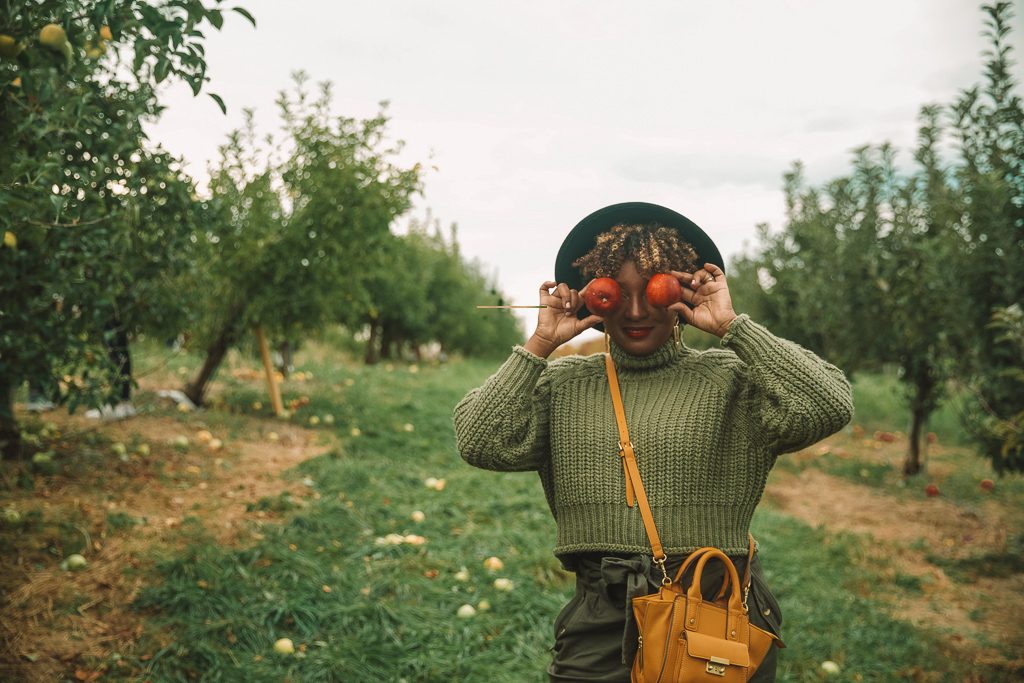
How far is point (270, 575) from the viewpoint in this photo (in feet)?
14.5

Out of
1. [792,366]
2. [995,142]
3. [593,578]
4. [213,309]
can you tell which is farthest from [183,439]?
[995,142]

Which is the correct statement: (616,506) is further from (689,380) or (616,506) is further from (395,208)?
(395,208)

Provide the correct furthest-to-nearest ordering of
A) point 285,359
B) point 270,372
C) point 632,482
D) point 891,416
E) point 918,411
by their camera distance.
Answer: point 891,416
point 285,359
point 270,372
point 918,411
point 632,482

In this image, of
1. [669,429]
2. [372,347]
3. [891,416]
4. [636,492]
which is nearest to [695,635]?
[636,492]

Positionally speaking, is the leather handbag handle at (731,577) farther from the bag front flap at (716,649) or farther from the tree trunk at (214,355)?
the tree trunk at (214,355)

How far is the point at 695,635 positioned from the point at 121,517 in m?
4.04


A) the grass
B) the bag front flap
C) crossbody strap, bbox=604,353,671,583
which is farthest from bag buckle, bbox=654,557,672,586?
the grass

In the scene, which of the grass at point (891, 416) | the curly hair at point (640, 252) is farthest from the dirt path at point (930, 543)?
the grass at point (891, 416)

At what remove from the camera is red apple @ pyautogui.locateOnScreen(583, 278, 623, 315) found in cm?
223

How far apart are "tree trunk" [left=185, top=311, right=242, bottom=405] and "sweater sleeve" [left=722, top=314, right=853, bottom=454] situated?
7.27 meters

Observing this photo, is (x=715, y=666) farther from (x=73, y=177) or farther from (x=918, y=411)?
(x=918, y=411)

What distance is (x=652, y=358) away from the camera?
2.35 metres

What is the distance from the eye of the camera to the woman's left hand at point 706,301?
2.24 meters

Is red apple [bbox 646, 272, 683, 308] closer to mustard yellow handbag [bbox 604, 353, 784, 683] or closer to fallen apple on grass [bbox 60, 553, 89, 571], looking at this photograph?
mustard yellow handbag [bbox 604, 353, 784, 683]
